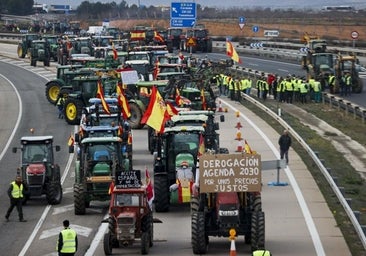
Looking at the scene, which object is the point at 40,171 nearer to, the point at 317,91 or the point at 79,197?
the point at 79,197

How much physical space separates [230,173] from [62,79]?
117 feet

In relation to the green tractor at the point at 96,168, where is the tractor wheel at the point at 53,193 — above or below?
below

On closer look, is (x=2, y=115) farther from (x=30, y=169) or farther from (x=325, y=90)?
(x=30, y=169)

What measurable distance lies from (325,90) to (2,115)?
20511 mm

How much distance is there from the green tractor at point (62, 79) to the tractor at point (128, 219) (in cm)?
3151

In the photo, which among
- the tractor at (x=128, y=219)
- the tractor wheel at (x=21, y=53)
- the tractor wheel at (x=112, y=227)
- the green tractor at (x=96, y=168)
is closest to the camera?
the tractor at (x=128, y=219)

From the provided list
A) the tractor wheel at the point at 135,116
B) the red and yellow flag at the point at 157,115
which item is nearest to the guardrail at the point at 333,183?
the red and yellow flag at the point at 157,115

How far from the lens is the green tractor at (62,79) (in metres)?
59.4

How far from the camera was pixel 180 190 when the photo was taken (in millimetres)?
32219

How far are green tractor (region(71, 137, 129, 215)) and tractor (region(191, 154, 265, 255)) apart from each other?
241 inches

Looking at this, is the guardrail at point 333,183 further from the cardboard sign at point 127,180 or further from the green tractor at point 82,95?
the green tractor at point 82,95

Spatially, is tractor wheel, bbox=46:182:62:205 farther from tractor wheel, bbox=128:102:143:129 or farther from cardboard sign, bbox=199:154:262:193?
tractor wheel, bbox=128:102:143:129

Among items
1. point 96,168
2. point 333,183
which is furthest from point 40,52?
point 333,183

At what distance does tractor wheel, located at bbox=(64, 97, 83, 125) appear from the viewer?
54.1 m
